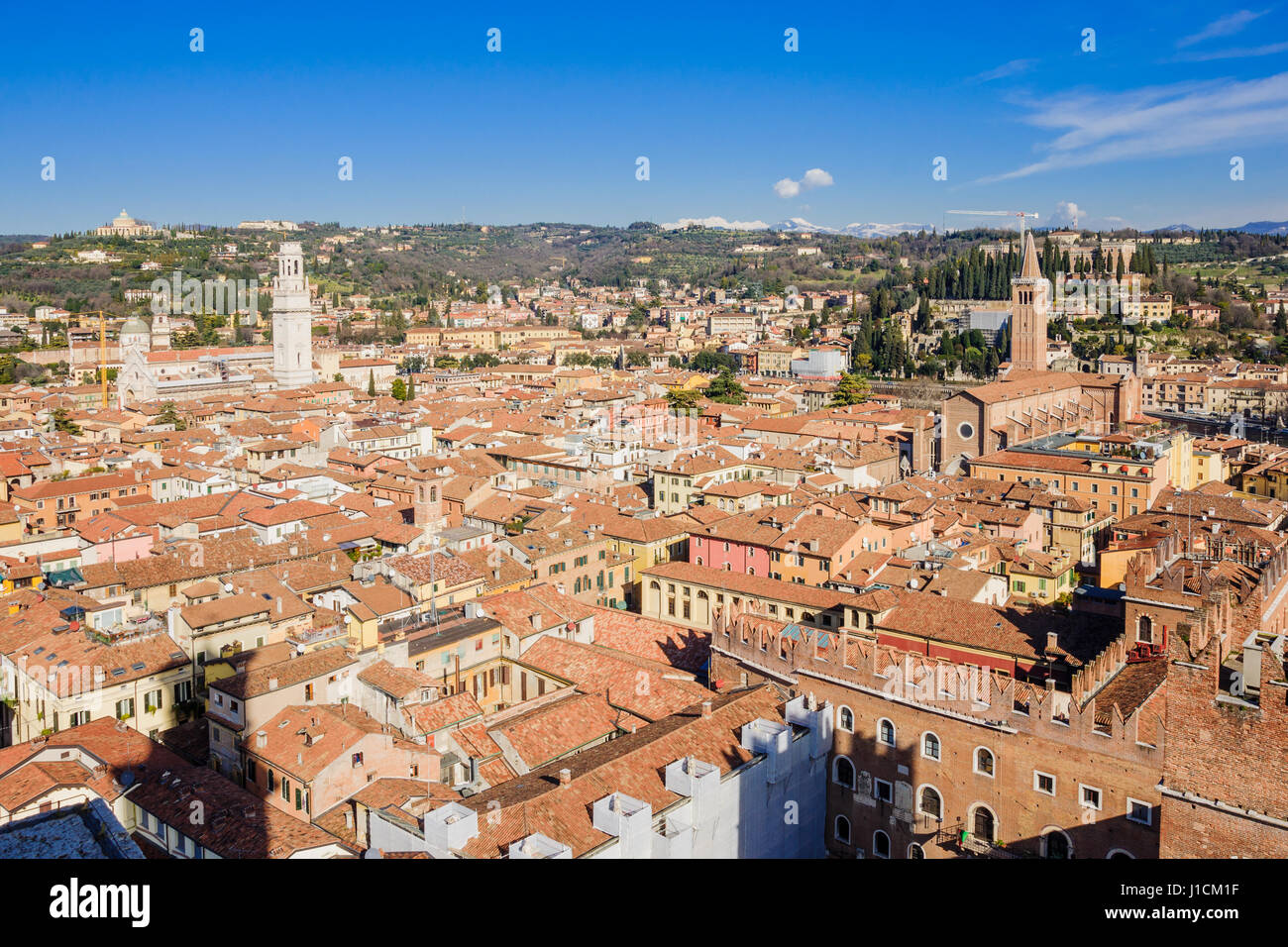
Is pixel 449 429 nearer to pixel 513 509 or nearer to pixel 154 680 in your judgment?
pixel 513 509

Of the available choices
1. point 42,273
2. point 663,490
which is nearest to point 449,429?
point 663,490

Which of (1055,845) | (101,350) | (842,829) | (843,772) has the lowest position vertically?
(842,829)

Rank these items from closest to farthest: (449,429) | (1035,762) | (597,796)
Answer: (597,796)
(1035,762)
(449,429)

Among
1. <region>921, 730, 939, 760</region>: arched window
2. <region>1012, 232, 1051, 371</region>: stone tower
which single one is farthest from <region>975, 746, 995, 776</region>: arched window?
<region>1012, 232, 1051, 371</region>: stone tower

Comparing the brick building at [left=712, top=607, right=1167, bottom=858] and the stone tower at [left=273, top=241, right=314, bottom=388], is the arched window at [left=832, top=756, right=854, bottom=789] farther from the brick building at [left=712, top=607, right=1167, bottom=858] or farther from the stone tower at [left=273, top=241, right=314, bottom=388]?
the stone tower at [left=273, top=241, right=314, bottom=388]

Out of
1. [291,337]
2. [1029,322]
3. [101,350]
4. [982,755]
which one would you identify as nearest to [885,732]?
[982,755]

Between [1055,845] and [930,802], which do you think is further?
[930,802]

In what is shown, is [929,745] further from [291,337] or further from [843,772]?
[291,337]

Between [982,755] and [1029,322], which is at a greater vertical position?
[1029,322]
